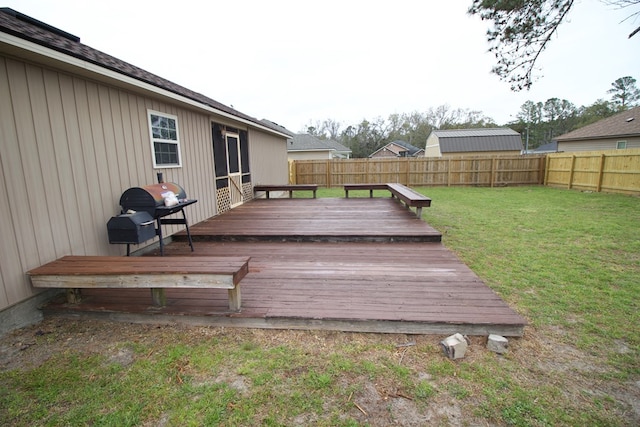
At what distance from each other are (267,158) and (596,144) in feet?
59.3

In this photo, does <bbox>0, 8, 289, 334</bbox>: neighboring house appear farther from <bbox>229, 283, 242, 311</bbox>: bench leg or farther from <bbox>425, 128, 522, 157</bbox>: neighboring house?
<bbox>425, 128, 522, 157</bbox>: neighboring house

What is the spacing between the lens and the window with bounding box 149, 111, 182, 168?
4.73 meters

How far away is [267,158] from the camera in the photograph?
11094mm

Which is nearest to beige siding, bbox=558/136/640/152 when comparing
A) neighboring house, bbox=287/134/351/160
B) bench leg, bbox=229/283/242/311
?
neighboring house, bbox=287/134/351/160

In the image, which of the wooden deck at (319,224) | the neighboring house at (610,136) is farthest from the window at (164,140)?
the neighboring house at (610,136)

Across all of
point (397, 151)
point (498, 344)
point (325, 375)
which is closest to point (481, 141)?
point (397, 151)

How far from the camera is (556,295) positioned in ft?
10.7

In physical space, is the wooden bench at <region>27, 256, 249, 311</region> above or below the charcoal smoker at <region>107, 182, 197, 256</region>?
below

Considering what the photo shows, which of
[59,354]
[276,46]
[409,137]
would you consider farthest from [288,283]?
[409,137]

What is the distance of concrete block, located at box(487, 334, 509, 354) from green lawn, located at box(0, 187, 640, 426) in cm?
7

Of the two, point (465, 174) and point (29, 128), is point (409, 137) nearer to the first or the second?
point (465, 174)

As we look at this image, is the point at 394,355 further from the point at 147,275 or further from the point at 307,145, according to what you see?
the point at 307,145

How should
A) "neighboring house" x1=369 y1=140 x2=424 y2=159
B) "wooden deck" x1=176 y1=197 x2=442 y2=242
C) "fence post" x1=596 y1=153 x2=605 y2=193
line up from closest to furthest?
"wooden deck" x1=176 y1=197 x2=442 y2=242, "fence post" x1=596 y1=153 x2=605 y2=193, "neighboring house" x1=369 y1=140 x2=424 y2=159

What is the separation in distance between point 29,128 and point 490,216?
8.51 meters
